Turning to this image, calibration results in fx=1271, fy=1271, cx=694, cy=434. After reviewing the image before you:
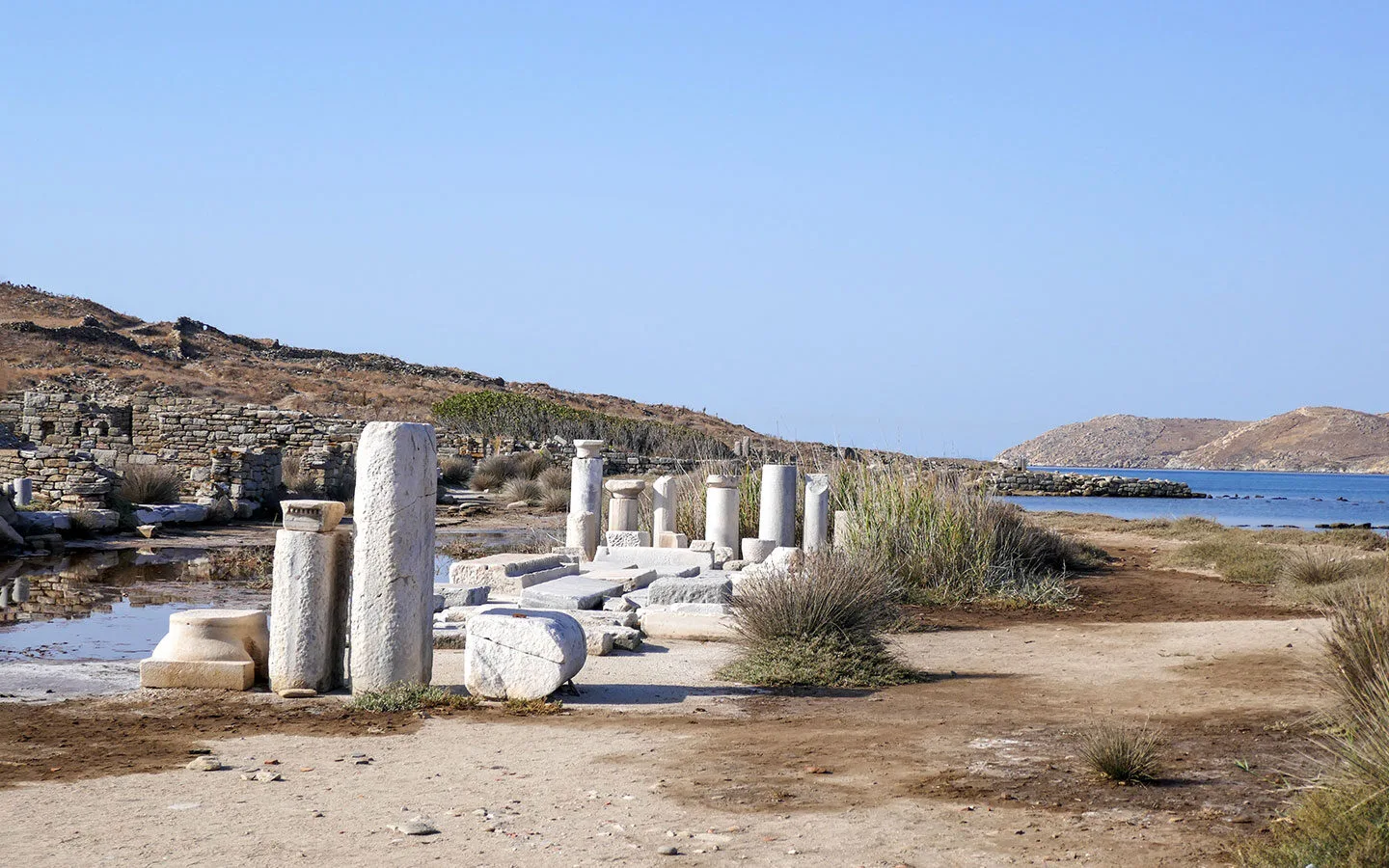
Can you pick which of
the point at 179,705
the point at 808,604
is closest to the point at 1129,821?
the point at 808,604

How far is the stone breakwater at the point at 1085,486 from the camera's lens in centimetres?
5541

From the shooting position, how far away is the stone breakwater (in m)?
55.4

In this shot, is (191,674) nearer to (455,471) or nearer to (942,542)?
(942,542)

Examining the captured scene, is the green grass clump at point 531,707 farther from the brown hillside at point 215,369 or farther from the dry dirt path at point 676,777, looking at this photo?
the brown hillside at point 215,369

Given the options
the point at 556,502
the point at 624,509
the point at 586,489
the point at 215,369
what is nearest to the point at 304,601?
the point at 586,489

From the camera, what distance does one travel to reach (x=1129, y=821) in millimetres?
5461

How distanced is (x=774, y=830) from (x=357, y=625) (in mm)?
4008

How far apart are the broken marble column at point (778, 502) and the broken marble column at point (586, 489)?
2.19 m

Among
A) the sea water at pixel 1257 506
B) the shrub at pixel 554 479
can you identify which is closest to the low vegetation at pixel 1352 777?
the shrub at pixel 554 479

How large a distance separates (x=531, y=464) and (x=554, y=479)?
361 cm

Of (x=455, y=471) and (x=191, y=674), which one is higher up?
(x=455, y=471)

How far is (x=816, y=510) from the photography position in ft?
53.9

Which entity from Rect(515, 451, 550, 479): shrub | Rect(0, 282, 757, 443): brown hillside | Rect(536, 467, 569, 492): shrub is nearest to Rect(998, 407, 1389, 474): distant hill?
Rect(0, 282, 757, 443): brown hillside

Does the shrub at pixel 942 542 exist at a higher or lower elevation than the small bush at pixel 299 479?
lower
